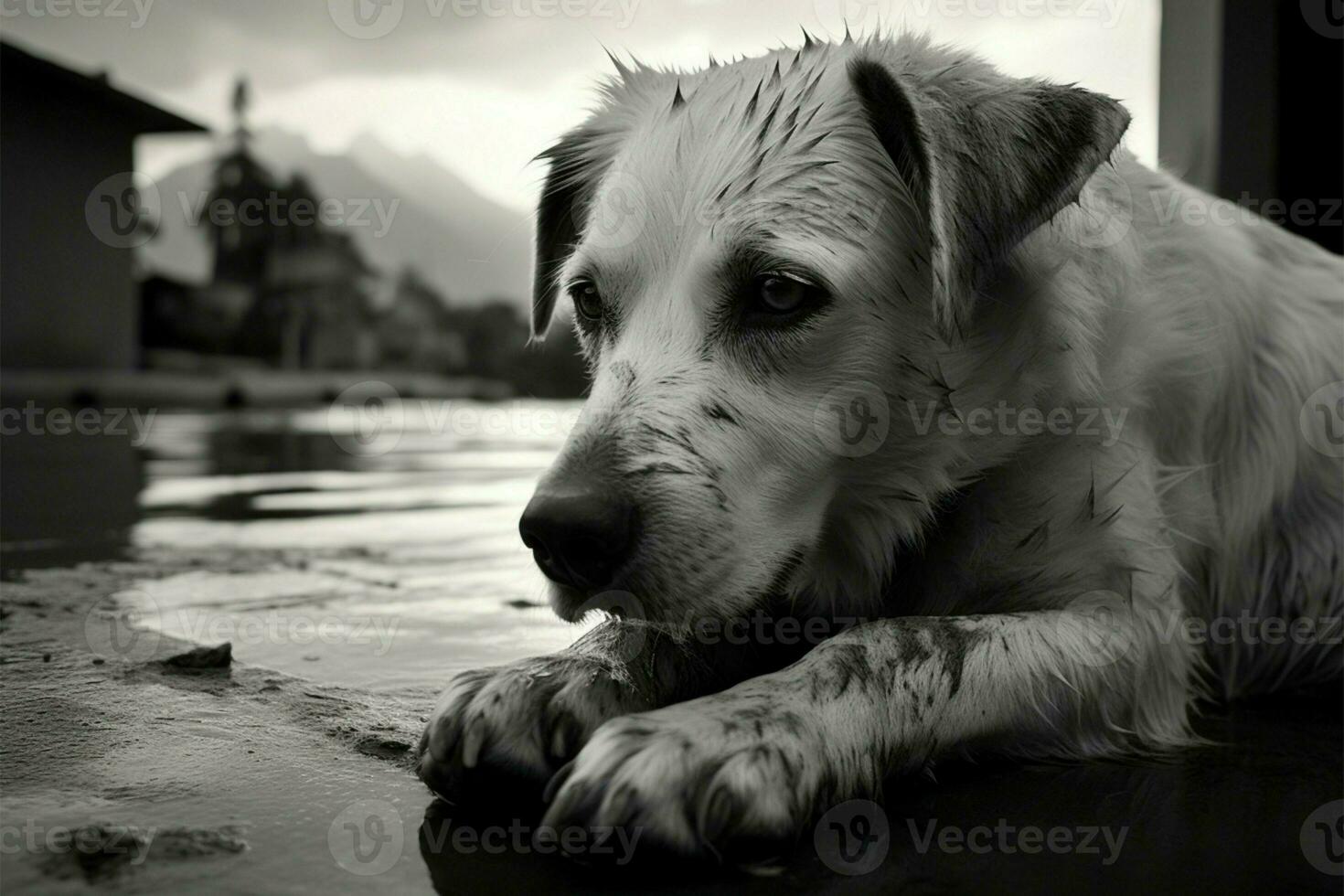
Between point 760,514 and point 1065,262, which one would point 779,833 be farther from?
point 1065,262

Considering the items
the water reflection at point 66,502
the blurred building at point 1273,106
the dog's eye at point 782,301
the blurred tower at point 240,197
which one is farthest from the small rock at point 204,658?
the blurred tower at point 240,197

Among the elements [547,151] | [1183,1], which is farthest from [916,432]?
[1183,1]

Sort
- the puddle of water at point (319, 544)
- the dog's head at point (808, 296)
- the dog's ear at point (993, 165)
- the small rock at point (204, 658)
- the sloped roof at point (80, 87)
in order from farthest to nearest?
the sloped roof at point (80, 87), the puddle of water at point (319, 544), the small rock at point (204, 658), the dog's ear at point (993, 165), the dog's head at point (808, 296)

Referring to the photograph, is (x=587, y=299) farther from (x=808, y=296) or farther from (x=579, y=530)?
(x=579, y=530)

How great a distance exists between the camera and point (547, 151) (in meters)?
3.50

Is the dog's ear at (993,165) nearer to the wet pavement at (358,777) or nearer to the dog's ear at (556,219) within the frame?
the wet pavement at (358,777)

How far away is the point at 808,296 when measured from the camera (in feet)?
7.78

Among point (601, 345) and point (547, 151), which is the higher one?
point (547, 151)

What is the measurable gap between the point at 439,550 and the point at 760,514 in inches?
116

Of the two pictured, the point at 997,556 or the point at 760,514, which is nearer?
the point at 760,514

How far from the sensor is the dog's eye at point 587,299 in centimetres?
275

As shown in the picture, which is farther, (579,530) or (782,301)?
(782,301)

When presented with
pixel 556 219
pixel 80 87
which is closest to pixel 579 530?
pixel 556 219

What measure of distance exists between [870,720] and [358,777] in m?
0.87
